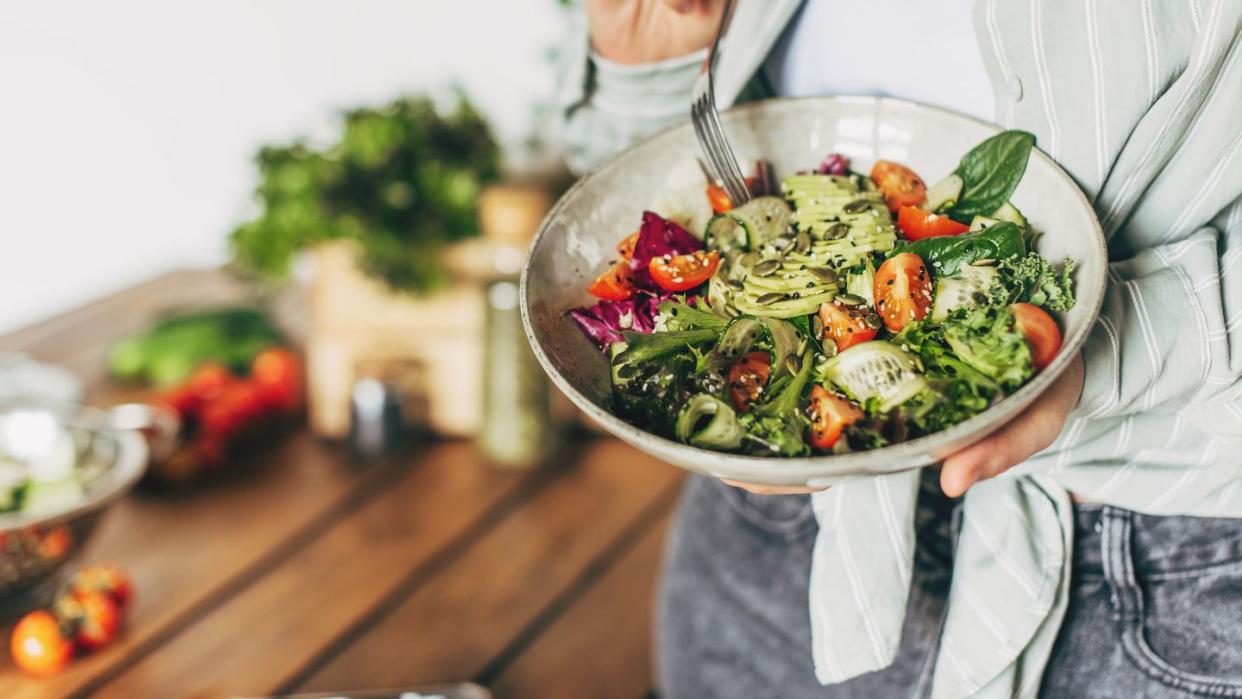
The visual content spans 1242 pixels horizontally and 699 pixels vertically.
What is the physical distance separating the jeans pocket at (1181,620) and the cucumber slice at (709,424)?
0.42 m

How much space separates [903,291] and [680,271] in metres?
0.18

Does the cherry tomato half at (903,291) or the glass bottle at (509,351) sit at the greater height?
the cherry tomato half at (903,291)

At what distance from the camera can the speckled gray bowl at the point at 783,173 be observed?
23.8 inches

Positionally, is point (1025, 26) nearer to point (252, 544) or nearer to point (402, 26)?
point (252, 544)

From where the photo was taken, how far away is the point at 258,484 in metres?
1.74

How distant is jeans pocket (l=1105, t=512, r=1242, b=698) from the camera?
816mm

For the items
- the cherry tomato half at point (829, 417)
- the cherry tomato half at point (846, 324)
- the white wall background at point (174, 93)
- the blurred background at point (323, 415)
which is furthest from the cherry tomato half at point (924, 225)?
the white wall background at point (174, 93)

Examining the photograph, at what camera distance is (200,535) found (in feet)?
5.21

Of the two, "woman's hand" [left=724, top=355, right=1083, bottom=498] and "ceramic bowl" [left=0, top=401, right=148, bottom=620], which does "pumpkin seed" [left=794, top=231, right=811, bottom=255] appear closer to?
"woman's hand" [left=724, top=355, right=1083, bottom=498]

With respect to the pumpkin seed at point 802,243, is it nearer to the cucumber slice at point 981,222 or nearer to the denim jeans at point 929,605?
the cucumber slice at point 981,222

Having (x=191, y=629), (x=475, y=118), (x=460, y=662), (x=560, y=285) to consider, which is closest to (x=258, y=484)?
(x=191, y=629)

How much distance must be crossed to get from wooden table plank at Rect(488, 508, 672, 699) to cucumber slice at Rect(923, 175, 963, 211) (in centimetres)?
85

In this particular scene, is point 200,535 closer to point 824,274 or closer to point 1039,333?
point 824,274

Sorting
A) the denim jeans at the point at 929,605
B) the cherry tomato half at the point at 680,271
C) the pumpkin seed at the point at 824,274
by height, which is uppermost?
the pumpkin seed at the point at 824,274
